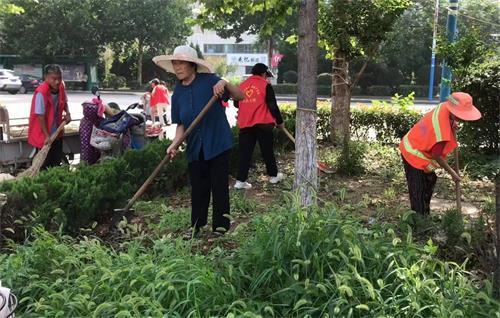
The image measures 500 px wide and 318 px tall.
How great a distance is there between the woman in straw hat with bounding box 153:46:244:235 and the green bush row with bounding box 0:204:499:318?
1.25 m

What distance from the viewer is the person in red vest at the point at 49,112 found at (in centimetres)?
639

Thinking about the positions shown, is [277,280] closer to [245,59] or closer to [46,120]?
[46,120]

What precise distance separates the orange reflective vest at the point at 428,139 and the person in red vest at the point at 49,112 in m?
4.07

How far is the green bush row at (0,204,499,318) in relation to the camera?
103 inches

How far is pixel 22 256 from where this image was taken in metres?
3.38

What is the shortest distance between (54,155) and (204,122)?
3.09 meters

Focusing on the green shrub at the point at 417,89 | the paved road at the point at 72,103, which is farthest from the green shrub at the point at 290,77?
the paved road at the point at 72,103

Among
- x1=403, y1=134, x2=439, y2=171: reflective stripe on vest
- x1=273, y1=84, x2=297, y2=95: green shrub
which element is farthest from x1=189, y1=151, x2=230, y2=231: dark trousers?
x1=273, y1=84, x2=297, y2=95: green shrub

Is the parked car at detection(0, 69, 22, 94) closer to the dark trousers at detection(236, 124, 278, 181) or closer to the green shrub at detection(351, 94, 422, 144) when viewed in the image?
the green shrub at detection(351, 94, 422, 144)

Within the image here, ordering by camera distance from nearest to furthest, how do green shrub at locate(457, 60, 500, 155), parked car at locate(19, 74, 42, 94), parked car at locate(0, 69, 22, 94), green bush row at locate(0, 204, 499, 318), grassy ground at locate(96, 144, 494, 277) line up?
green bush row at locate(0, 204, 499, 318) < grassy ground at locate(96, 144, 494, 277) < green shrub at locate(457, 60, 500, 155) < parked car at locate(0, 69, 22, 94) < parked car at locate(19, 74, 42, 94)

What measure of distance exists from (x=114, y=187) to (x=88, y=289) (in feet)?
8.01

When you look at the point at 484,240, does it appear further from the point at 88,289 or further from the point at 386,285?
the point at 88,289

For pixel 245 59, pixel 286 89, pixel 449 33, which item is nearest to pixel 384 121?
pixel 449 33

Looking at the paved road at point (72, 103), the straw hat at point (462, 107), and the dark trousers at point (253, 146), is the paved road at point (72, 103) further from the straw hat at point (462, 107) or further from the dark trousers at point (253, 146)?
the straw hat at point (462, 107)
